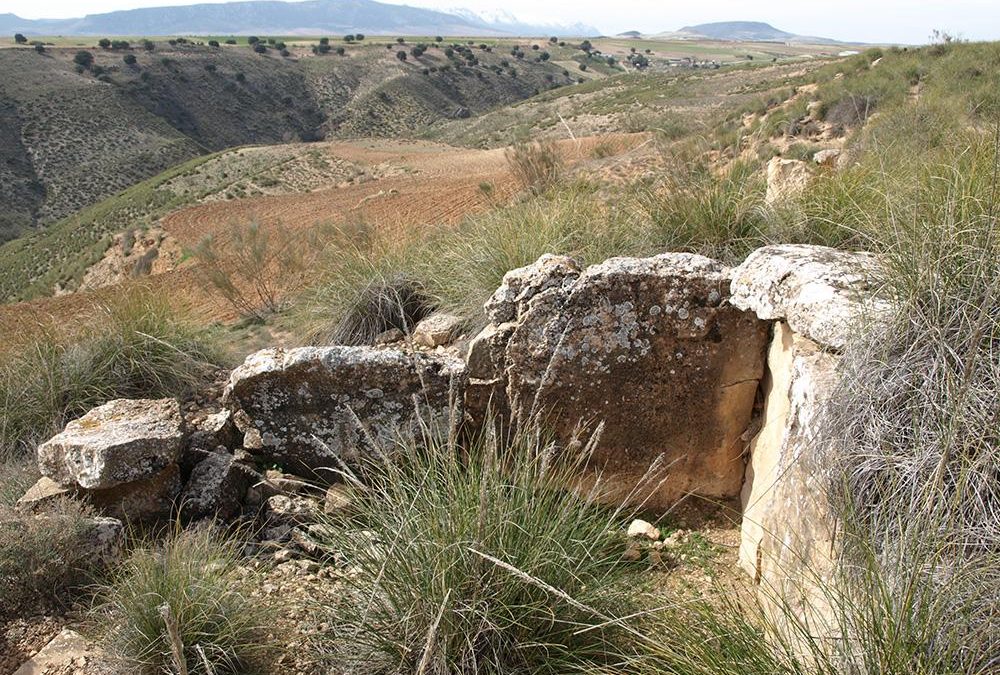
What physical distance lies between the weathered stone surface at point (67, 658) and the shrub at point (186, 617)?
0.34 ft

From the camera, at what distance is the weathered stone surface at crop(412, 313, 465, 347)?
204 inches

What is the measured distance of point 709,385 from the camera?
3982 mm

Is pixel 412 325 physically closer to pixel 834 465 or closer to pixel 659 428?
pixel 659 428

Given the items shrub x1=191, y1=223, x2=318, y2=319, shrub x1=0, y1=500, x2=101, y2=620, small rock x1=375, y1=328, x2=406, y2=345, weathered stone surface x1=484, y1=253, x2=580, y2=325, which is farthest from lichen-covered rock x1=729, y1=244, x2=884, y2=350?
shrub x1=191, y1=223, x2=318, y2=319

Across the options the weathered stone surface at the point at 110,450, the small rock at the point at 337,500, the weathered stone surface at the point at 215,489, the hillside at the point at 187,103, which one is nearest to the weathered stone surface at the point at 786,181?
the small rock at the point at 337,500

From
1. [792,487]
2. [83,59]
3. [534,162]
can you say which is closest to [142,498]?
[792,487]

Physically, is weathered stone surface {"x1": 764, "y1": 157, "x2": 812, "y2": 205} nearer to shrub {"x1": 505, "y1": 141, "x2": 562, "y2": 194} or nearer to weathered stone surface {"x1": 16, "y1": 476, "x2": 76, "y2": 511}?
shrub {"x1": 505, "y1": 141, "x2": 562, "y2": 194}

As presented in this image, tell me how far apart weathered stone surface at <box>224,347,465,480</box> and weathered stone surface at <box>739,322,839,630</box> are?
1.84 meters

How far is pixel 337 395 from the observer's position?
435 centimetres

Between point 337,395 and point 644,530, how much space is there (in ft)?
6.79

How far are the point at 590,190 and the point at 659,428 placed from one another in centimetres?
357

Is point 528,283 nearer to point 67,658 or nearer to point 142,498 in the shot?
point 142,498

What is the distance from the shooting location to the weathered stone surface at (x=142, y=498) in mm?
3920

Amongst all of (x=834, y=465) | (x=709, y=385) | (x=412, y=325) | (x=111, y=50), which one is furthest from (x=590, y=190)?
(x=111, y=50)
